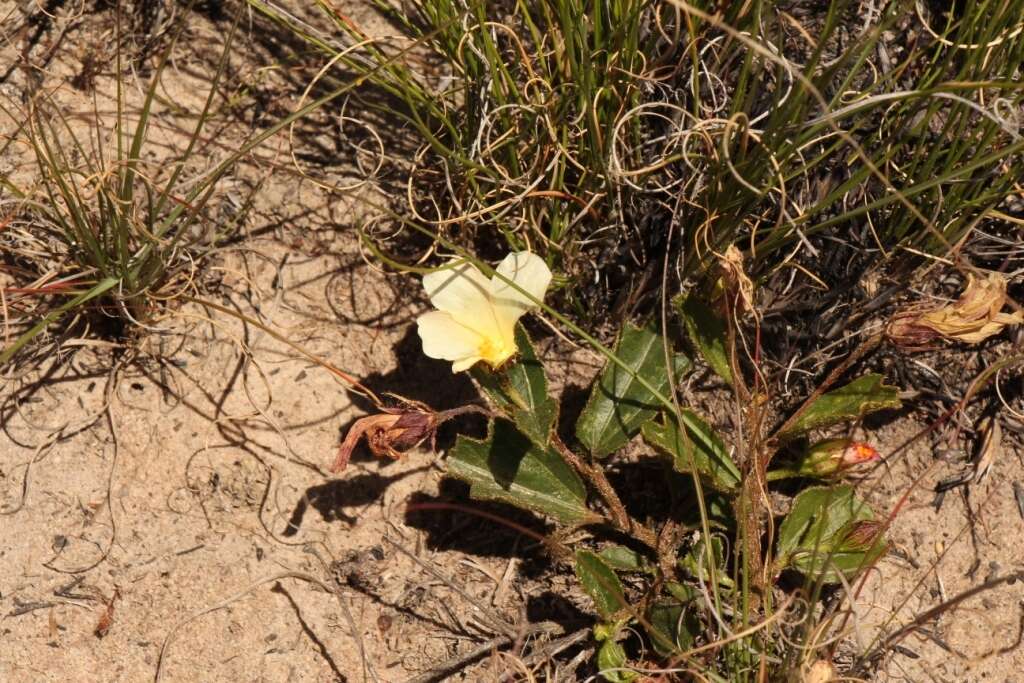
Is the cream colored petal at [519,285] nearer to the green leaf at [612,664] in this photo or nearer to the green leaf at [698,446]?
the green leaf at [698,446]

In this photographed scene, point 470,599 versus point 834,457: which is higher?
point 834,457

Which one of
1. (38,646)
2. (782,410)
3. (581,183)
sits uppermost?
(581,183)

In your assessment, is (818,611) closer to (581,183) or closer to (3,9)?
(581,183)

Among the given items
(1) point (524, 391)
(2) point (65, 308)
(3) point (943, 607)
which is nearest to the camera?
(3) point (943, 607)

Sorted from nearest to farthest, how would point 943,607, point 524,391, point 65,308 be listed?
point 943,607
point 65,308
point 524,391

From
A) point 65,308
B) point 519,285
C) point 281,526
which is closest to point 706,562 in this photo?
point 519,285

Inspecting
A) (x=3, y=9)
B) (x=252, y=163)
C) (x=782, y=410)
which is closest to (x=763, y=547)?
(x=782, y=410)

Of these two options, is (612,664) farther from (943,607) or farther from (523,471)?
(943,607)

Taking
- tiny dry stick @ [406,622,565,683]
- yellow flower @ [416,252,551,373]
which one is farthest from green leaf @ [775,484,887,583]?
yellow flower @ [416,252,551,373]
